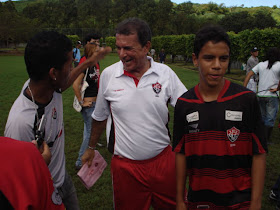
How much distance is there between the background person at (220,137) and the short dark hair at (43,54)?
3.66 feet

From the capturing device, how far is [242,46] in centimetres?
2041

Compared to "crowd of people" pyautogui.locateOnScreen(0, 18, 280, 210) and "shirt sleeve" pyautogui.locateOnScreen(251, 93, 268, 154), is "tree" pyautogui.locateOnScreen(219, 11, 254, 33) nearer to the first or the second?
"crowd of people" pyautogui.locateOnScreen(0, 18, 280, 210)

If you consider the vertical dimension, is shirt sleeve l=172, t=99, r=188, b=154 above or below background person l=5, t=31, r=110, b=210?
below

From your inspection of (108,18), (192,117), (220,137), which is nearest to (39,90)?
(192,117)

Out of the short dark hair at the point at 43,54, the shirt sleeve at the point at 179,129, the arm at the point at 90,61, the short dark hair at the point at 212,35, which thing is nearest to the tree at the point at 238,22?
the arm at the point at 90,61

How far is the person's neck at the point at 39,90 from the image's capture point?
217 cm

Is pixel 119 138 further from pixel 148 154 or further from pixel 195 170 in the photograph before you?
pixel 195 170

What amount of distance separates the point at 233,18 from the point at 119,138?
7407 cm

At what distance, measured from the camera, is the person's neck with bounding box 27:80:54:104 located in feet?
7.12

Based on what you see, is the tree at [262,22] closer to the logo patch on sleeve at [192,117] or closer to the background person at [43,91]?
the logo patch on sleeve at [192,117]

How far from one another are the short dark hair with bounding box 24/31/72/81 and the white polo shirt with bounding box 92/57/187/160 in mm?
822

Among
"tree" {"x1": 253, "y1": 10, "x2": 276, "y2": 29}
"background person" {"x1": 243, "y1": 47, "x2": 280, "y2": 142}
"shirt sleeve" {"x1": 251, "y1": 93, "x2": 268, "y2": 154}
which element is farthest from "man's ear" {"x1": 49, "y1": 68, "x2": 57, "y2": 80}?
"tree" {"x1": 253, "y1": 10, "x2": 276, "y2": 29}

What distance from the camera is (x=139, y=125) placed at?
2.77 metres

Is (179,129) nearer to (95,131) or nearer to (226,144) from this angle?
(226,144)
